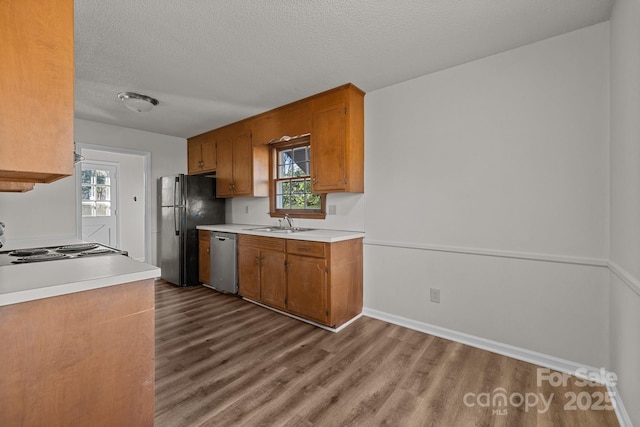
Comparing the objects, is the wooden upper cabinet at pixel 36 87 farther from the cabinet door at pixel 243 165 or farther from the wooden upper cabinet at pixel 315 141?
the cabinet door at pixel 243 165

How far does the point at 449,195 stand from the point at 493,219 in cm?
40

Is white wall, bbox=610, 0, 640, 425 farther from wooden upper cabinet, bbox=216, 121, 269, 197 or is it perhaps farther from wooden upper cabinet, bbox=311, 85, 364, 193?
wooden upper cabinet, bbox=216, 121, 269, 197

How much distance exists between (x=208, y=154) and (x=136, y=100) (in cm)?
160

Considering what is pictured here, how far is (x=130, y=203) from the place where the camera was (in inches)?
243

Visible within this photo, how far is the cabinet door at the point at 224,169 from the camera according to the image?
4.29 metres

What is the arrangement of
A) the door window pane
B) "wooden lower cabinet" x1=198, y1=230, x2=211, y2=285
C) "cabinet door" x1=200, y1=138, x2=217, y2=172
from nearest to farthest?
"wooden lower cabinet" x1=198, y1=230, x2=211, y2=285
"cabinet door" x1=200, y1=138, x2=217, y2=172
the door window pane

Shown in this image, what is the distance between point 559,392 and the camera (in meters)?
1.85

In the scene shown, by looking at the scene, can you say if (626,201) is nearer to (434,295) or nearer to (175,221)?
(434,295)

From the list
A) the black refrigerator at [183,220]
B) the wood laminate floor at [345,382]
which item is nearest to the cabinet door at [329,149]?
the wood laminate floor at [345,382]

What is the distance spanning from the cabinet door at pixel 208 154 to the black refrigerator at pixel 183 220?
250 mm

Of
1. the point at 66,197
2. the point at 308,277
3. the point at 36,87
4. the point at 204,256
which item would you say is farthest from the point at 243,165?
the point at 36,87

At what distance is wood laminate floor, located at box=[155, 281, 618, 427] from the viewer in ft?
5.31

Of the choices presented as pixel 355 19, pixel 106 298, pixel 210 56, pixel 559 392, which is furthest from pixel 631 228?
pixel 210 56

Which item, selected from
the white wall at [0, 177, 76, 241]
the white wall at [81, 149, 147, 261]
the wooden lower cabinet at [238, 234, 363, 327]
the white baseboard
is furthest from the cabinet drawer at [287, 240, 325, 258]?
the white wall at [81, 149, 147, 261]
